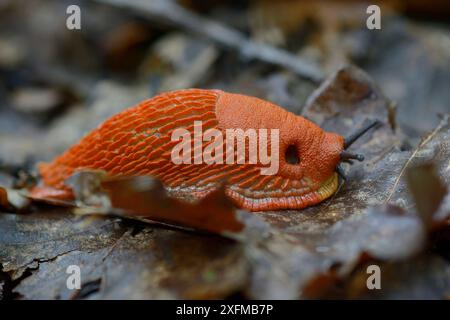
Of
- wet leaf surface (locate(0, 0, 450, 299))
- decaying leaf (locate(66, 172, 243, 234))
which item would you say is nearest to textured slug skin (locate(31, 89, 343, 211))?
wet leaf surface (locate(0, 0, 450, 299))

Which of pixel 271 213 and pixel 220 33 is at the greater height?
pixel 220 33

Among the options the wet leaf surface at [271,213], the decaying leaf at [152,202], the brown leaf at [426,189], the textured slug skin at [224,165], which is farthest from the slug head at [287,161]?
the brown leaf at [426,189]

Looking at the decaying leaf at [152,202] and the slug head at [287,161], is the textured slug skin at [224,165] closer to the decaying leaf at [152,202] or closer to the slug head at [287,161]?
the slug head at [287,161]

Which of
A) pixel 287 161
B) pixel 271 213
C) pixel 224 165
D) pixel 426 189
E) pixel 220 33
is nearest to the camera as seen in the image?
pixel 426 189

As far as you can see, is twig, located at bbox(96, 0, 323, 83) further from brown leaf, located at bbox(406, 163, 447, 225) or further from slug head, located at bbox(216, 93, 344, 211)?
brown leaf, located at bbox(406, 163, 447, 225)

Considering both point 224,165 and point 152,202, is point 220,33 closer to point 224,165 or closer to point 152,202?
point 224,165

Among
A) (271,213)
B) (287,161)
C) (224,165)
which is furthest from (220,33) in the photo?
(271,213)

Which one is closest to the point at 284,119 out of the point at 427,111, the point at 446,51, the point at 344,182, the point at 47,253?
the point at 344,182
